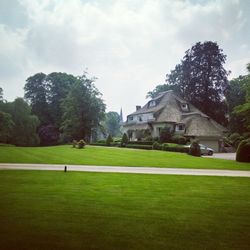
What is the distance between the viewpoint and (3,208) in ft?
27.3

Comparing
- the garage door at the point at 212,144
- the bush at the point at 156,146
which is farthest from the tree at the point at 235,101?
the bush at the point at 156,146

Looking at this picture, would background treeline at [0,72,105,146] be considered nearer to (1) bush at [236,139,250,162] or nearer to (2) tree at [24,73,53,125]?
(2) tree at [24,73,53,125]

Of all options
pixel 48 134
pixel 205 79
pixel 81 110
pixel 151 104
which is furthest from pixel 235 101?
pixel 48 134

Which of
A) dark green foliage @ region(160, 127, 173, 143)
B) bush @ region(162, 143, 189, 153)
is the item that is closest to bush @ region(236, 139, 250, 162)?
bush @ region(162, 143, 189, 153)

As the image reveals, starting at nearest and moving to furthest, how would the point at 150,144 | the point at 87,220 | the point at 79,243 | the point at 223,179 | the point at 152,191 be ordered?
the point at 79,243
the point at 87,220
the point at 152,191
the point at 223,179
the point at 150,144

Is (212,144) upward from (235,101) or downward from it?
downward

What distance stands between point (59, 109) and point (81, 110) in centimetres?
462

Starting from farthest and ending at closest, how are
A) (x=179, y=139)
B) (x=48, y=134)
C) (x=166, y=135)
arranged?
1. (x=48, y=134)
2. (x=166, y=135)
3. (x=179, y=139)

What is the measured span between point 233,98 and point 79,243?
55.8 m

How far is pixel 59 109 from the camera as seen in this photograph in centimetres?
5719

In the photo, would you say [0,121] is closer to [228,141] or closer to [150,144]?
[150,144]

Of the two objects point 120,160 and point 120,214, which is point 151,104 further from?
point 120,214

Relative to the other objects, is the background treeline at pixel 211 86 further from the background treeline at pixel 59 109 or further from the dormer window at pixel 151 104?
the background treeline at pixel 59 109

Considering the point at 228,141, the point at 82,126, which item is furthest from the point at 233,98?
the point at 82,126
